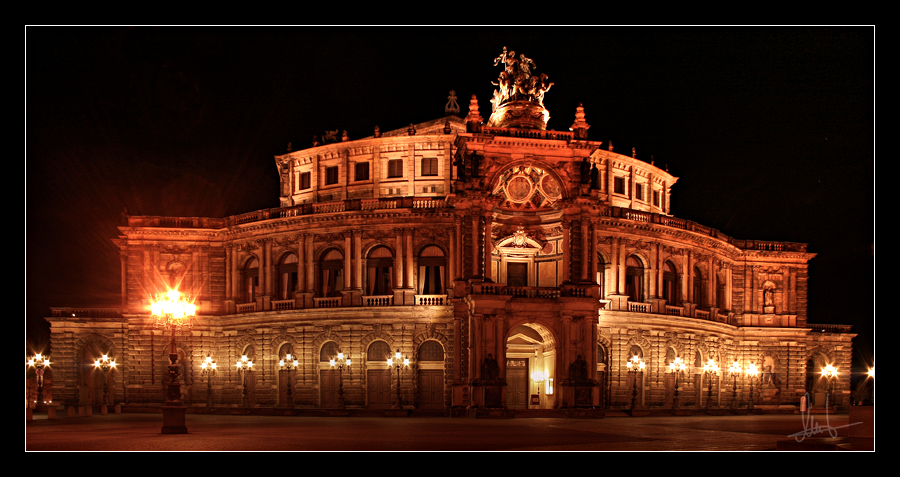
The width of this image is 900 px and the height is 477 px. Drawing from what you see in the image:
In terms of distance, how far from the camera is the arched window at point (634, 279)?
6681cm

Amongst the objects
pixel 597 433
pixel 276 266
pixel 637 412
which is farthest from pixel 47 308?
pixel 597 433

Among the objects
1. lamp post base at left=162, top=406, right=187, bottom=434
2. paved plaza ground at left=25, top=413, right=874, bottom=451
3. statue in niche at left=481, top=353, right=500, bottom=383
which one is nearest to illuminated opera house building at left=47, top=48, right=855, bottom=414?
statue in niche at left=481, top=353, right=500, bottom=383

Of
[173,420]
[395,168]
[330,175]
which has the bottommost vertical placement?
[173,420]

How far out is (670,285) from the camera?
227ft

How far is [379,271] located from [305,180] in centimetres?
1151

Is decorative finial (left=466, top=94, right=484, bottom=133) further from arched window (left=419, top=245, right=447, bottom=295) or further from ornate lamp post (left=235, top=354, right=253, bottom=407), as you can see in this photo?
ornate lamp post (left=235, top=354, right=253, bottom=407)

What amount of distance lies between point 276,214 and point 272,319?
6962mm

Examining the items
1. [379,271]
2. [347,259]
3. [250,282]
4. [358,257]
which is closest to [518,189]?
[379,271]

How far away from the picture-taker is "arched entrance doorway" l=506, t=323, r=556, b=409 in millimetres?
59281

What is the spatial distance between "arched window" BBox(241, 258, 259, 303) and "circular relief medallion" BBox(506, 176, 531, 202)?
19743 mm

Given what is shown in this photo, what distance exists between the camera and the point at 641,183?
246ft

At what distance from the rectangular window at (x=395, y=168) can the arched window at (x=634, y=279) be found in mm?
16344

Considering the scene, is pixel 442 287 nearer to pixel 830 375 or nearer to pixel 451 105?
pixel 451 105

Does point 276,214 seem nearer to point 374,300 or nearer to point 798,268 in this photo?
point 374,300
